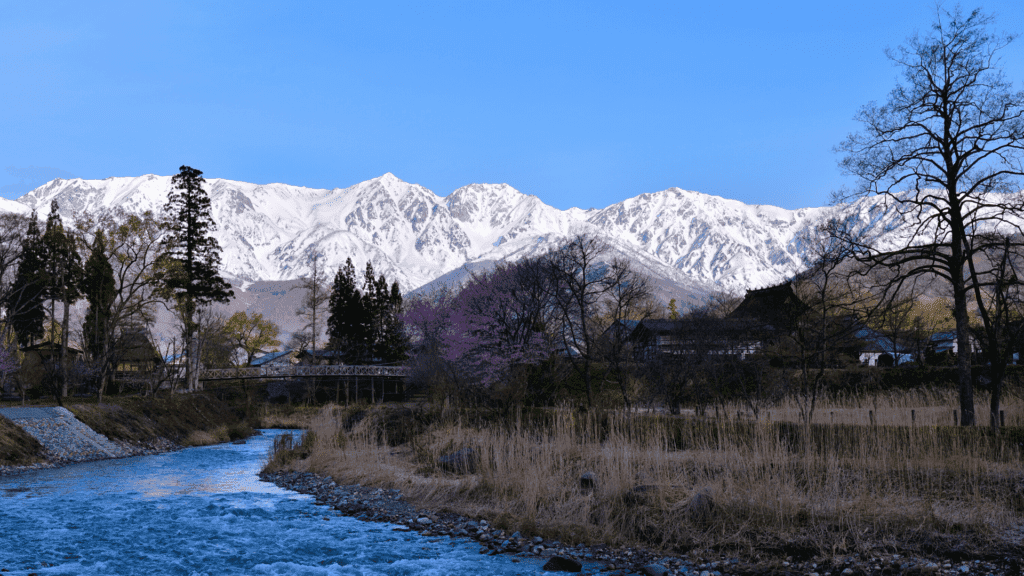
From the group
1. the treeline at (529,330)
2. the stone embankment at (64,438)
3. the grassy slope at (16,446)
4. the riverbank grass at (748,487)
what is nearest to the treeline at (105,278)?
the stone embankment at (64,438)

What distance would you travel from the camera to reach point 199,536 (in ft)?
43.2

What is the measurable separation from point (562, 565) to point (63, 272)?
148 feet

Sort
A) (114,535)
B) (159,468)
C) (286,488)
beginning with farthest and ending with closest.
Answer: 1. (159,468)
2. (286,488)
3. (114,535)

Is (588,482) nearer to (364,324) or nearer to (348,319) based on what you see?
(364,324)

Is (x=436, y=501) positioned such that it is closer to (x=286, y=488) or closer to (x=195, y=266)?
(x=286, y=488)

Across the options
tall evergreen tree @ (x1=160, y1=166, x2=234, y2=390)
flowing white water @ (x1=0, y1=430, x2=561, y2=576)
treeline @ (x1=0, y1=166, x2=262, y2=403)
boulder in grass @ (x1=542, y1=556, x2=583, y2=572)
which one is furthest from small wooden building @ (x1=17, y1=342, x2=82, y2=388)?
boulder in grass @ (x1=542, y1=556, x2=583, y2=572)

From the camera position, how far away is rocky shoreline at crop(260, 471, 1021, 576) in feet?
29.4

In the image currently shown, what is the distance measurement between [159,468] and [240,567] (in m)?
16.3

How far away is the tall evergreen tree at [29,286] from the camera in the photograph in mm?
41625

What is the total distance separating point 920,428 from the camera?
551 inches

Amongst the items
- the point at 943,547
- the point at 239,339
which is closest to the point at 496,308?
the point at 943,547

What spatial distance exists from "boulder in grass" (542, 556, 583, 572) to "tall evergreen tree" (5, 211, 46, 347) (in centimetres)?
3959

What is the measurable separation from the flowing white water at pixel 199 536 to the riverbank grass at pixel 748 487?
1991 mm

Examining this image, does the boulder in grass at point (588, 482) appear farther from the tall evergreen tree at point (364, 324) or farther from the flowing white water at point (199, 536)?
the tall evergreen tree at point (364, 324)
